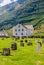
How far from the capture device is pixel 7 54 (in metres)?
31.6

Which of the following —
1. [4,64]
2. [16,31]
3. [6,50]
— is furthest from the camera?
[16,31]

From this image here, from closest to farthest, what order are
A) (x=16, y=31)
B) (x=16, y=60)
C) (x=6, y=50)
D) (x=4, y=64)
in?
1. (x=4, y=64)
2. (x=16, y=60)
3. (x=6, y=50)
4. (x=16, y=31)

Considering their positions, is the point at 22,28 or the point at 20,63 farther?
the point at 22,28

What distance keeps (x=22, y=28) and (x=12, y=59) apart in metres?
163

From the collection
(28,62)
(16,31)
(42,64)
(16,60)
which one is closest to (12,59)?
(16,60)

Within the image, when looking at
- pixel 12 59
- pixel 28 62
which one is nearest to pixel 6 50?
pixel 12 59

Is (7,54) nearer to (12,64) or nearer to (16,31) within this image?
(12,64)

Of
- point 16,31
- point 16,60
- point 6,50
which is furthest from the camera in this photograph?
point 16,31

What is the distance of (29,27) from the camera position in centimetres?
19725

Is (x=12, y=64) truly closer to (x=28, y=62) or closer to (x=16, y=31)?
(x=28, y=62)

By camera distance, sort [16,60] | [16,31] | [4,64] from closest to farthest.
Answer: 1. [4,64]
2. [16,60]
3. [16,31]

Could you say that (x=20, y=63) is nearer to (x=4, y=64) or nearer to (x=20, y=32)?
(x=4, y=64)

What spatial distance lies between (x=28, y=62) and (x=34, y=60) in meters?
1.55

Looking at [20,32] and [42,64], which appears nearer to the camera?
[42,64]
